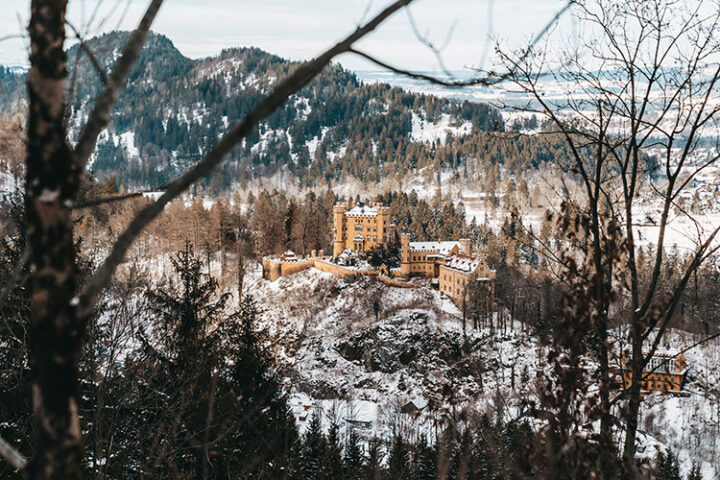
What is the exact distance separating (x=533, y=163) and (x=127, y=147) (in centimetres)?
9838

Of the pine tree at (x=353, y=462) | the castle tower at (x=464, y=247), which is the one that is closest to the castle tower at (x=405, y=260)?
the castle tower at (x=464, y=247)

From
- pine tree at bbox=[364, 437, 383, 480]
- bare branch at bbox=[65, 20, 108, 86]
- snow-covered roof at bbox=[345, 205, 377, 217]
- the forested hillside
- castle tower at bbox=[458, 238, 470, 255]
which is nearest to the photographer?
bare branch at bbox=[65, 20, 108, 86]

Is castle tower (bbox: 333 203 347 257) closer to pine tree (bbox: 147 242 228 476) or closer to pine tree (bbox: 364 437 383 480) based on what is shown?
pine tree (bbox: 364 437 383 480)

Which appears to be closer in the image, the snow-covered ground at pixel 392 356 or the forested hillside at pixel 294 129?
the snow-covered ground at pixel 392 356

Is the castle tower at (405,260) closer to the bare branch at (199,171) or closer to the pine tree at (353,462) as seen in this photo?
the pine tree at (353,462)

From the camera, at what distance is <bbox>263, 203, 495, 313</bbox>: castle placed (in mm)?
39344

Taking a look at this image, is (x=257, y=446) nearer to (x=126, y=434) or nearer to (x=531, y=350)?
(x=126, y=434)

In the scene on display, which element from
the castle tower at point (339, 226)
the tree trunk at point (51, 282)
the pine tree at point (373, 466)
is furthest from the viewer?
the castle tower at point (339, 226)

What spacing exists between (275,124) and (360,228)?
96.7 metres

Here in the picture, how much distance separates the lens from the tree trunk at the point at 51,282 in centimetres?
126

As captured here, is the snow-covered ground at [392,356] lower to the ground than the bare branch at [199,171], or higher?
lower

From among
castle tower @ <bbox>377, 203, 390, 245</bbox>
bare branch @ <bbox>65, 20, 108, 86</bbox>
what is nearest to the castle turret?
castle tower @ <bbox>377, 203, 390, 245</bbox>

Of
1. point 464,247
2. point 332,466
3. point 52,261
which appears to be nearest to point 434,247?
point 464,247

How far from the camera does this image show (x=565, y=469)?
136 inches
